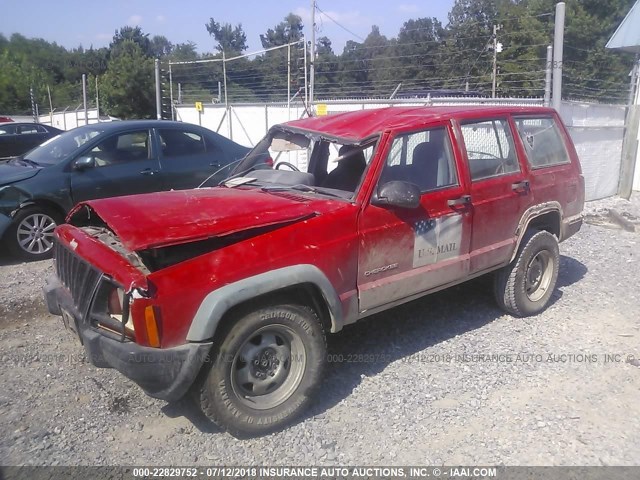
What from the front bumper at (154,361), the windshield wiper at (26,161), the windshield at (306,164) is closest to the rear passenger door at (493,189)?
the windshield at (306,164)

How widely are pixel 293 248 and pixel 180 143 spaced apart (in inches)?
197

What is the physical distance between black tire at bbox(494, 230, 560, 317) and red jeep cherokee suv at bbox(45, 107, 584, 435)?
0.02 metres

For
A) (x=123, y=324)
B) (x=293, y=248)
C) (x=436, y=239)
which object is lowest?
(x=123, y=324)

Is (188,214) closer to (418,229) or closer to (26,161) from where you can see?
(418,229)

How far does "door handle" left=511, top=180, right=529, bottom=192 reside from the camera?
4.73 meters

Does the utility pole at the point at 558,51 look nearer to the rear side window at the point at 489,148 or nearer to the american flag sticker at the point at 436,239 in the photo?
the rear side window at the point at 489,148

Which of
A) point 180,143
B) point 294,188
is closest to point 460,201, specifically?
point 294,188

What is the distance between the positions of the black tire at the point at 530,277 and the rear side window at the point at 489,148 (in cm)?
75

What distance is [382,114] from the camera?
443cm

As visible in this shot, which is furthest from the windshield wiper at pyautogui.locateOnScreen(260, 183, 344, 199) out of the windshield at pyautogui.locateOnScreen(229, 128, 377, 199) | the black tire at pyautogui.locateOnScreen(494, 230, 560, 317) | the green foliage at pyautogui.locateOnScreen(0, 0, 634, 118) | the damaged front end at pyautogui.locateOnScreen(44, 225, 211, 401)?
the green foliage at pyautogui.locateOnScreen(0, 0, 634, 118)

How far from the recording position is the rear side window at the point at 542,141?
5004 millimetres

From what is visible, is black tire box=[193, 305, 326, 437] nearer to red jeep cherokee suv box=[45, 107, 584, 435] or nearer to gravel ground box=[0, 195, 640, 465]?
red jeep cherokee suv box=[45, 107, 584, 435]

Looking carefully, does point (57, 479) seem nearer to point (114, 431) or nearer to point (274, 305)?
point (114, 431)

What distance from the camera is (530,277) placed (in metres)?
5.27
